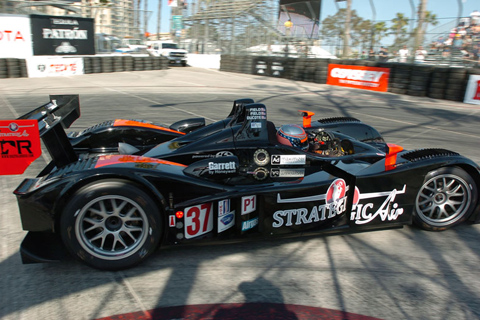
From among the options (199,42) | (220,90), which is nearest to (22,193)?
(220,90)

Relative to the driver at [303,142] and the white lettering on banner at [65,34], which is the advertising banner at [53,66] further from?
the driver at [303,142]

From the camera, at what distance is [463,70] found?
44.9 feet

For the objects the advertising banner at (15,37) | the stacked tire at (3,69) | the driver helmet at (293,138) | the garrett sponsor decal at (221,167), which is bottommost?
the stacked tire at (3,69)

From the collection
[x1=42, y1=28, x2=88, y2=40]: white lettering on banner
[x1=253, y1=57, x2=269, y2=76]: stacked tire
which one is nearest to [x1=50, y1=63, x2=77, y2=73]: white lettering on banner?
[x1=42, y1=28, x2=88, y2=40]: white lettering on banner

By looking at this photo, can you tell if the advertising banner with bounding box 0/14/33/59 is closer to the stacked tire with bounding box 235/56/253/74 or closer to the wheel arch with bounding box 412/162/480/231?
the stacked tire with bounding box 235/56/253/74

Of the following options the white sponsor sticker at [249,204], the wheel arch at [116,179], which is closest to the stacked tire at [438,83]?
the white sponsor sticker at [249,204]

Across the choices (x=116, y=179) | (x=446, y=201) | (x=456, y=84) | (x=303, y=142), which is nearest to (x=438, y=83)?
(x=456, y=84)

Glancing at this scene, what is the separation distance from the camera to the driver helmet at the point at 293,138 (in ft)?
13.1

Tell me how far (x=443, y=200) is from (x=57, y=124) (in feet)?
13.0

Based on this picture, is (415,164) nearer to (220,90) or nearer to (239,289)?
(239,289)

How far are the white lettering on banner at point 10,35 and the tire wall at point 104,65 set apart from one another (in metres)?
2.58

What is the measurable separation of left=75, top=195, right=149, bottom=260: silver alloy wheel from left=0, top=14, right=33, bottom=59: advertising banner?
20.5 metres

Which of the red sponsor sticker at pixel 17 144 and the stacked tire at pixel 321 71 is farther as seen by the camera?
the stacked tire at pixel 321 71

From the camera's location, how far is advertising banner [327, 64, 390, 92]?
16.3m
